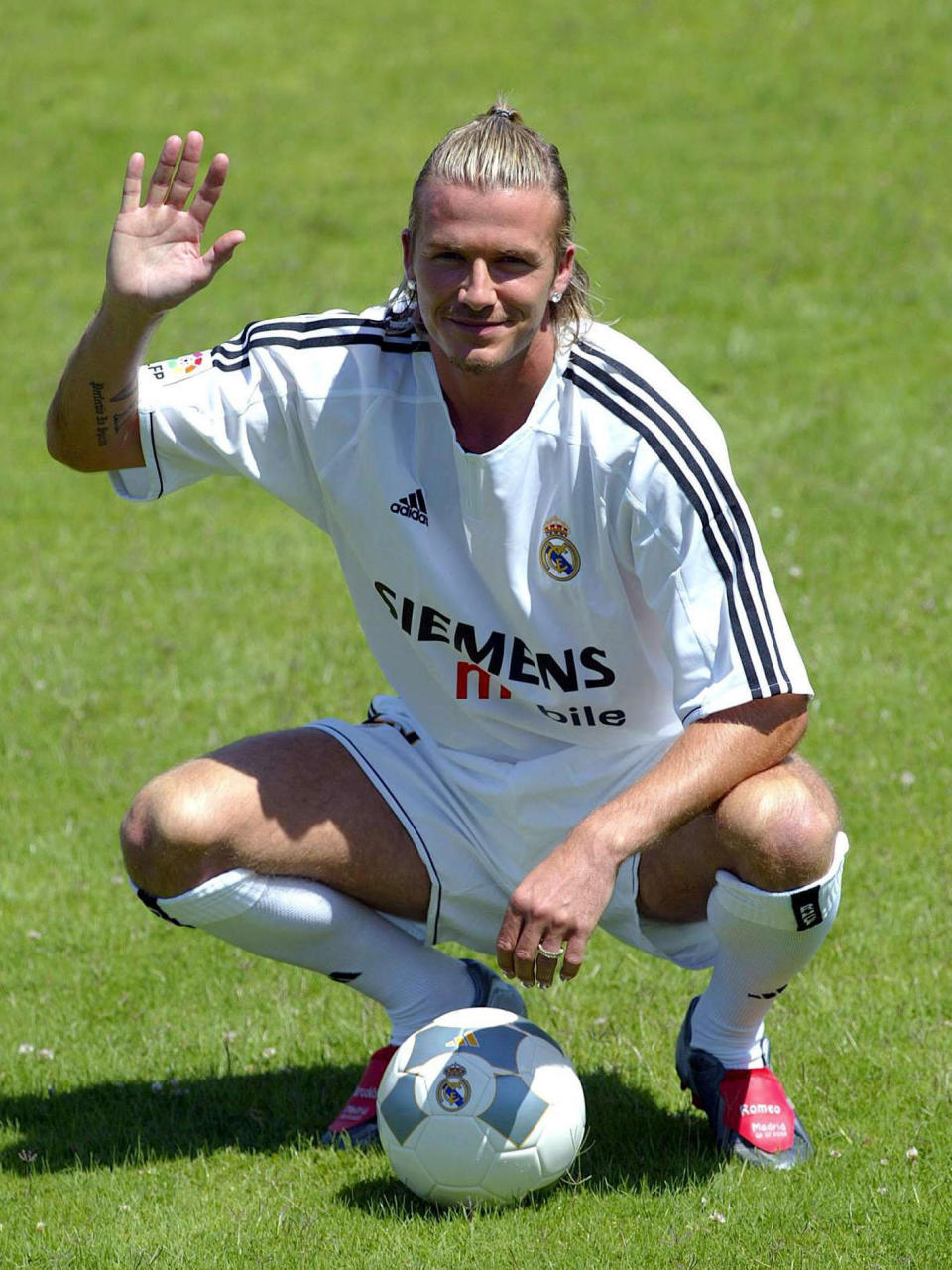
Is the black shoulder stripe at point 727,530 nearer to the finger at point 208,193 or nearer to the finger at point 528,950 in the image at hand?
the finger at point 528,950

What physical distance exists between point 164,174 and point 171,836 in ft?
5.36

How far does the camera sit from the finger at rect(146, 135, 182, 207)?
13.6 ft

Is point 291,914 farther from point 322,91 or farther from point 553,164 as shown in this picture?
point 322,91

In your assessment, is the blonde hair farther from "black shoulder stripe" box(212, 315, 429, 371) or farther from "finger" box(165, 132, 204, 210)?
"finger" box(165, 132, 204, 210)

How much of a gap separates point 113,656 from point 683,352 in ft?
17.2

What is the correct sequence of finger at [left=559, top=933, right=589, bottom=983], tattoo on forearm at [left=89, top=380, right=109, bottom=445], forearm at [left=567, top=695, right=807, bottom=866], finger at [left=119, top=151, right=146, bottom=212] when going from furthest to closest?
tattoo on forearm at [left=89, top=380, right=109, bottom=445] → finger at [left=119, top=151, right=146, bottom=212] → forearm at [left=567, top=695, right=807, bottom=866] → finger at [left=559, top=933, right=589, bottom=983]

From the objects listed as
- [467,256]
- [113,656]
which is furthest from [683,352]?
[467,256]

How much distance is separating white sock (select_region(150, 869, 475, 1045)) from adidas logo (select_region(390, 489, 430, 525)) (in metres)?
0.99

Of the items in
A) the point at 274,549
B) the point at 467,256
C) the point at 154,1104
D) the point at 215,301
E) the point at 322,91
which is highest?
the point at 322,91

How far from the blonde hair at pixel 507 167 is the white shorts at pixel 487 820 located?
3.75ft

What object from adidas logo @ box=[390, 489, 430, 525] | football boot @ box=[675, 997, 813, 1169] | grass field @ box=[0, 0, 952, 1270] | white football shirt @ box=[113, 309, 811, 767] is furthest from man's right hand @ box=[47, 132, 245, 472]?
football boot @ box=[675, 997, 813, 1169]

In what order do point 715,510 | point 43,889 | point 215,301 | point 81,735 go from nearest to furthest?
point 715,510, point 43,889, point 81,735, point 215,301

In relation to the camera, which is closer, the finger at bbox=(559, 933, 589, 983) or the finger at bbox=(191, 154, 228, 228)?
the finger at bbox=(559, 933, 589, 983)

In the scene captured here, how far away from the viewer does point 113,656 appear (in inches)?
315
